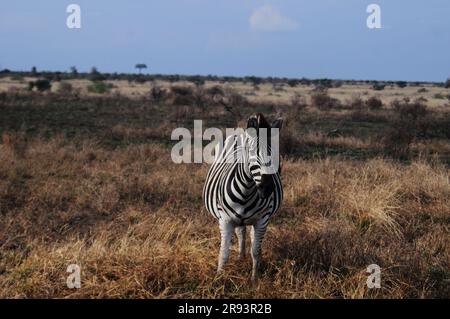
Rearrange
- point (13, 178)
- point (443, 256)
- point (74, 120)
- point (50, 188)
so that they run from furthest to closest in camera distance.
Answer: point (74, 120) < point (13, 178) < point (50, 188) < point (443, 256)

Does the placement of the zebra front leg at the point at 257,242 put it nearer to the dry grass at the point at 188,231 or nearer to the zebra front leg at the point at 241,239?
the dry grass at the point at 188,231

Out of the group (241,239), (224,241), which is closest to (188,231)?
(241,239)

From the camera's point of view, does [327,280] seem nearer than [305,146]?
Yes

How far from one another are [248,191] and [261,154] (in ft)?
1.47

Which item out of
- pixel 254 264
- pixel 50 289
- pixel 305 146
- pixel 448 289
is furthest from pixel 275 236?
pixel 305 146

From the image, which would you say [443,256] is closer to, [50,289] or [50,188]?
[50,289]

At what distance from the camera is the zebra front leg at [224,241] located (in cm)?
434

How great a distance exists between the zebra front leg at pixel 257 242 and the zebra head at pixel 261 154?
523 mm

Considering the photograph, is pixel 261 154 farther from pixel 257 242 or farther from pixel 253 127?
pixel 257 242

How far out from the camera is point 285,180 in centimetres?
891

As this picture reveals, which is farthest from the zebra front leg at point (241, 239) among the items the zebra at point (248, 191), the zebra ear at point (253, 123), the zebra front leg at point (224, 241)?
the zebra ear at point (253, 123)
